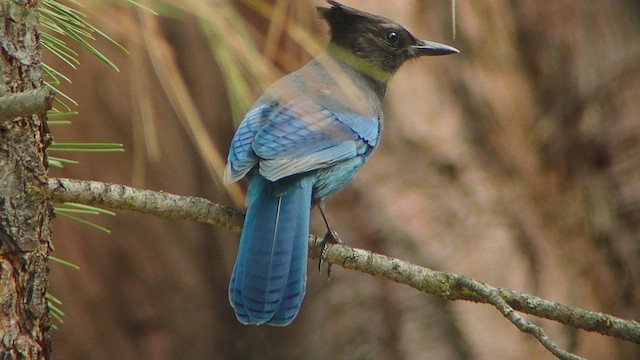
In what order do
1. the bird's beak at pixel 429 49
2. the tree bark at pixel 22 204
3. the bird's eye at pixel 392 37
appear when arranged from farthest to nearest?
the bird's eye at pixel 392 37 → the bird's beak at pixel 429 49 → the tree bark at pixel 22 204

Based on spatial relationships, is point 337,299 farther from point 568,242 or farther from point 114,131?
point 114,131

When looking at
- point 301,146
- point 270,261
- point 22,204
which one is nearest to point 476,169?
point 301,146

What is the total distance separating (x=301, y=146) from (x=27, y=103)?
4.85ft

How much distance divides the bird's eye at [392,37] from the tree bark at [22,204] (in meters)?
2.00

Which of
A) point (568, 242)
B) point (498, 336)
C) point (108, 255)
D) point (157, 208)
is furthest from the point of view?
point (108, 255)

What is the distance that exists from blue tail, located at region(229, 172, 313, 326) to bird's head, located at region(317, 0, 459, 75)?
1010 mm

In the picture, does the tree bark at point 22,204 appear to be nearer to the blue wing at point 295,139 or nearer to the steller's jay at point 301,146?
the steller's jay at point 301,146

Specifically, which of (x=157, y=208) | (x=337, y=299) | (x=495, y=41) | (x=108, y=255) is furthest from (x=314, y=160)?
(x=108, y=255)

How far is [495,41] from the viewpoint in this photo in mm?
4078

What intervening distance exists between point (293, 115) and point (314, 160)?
22 centimetres

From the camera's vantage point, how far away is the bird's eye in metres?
3.52

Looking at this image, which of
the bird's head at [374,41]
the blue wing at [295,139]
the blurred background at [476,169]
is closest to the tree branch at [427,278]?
the blue wing at [295,139]

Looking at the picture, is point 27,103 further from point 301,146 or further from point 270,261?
point 301,146

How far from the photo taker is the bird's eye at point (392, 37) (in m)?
3.52
